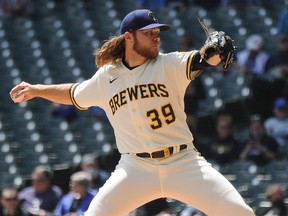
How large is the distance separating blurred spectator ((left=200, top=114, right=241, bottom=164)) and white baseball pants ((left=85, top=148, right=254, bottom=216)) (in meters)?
4.05

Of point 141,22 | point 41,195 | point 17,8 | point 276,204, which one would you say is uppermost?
point 17,8

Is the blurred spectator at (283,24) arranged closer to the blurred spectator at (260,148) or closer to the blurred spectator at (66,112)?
the blurred spectator at (260,148)

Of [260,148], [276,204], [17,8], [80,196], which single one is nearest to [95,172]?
[80,196]

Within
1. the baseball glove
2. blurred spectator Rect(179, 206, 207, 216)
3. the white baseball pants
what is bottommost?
blurred spectator Rect(179, 206, 207, 216)

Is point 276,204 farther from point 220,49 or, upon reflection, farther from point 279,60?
point 220,49

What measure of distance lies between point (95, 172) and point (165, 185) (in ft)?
12.5

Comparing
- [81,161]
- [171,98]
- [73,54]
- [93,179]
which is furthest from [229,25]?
[171,98]

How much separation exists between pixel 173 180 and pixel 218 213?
0.33m

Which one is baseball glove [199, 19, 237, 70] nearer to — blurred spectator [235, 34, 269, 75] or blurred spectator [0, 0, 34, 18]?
blurred spectator [235, 34, 269, 75]

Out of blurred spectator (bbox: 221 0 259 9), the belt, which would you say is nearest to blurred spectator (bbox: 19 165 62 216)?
the belt

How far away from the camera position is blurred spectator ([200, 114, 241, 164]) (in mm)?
9500

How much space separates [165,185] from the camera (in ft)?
17.7

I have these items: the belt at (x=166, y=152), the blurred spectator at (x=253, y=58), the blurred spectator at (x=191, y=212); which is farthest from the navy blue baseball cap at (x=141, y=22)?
the blurred spectator at (x=253, y=58)

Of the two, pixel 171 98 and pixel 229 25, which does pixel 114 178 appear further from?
pixel 229 25
